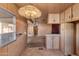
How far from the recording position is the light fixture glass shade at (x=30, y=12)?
4.64 feet

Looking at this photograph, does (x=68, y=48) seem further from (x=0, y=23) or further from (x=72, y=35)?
(x=0, y=23)

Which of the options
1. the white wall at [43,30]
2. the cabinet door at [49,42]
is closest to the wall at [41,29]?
the white wall at [43,30]

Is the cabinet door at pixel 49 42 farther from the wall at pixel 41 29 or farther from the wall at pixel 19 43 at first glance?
the wall at pixel 19 43

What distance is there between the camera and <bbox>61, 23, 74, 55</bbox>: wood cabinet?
1.52 m

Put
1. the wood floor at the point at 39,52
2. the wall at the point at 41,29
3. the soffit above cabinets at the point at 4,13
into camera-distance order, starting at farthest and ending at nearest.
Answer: the wall at the point at 41,29 → the wood floor at the point at 39,52 → the soffit above cabinets at the point at 4,13

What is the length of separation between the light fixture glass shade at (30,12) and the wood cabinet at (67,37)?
43 centimetres

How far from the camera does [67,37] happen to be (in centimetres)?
153

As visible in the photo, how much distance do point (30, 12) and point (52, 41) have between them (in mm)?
549

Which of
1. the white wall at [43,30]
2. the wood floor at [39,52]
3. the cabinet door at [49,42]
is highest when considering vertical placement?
the white wall at [43,30]

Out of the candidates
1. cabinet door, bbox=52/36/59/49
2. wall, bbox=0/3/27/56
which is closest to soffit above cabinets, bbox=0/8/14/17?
wall, bbox=0/3/27/56

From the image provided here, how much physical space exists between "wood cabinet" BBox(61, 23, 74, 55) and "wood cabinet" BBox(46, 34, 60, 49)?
83mm

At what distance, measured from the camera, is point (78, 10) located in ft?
4.48

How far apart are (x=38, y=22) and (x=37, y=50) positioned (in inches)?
16.1

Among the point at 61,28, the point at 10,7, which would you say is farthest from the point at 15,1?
the point at 61,28
